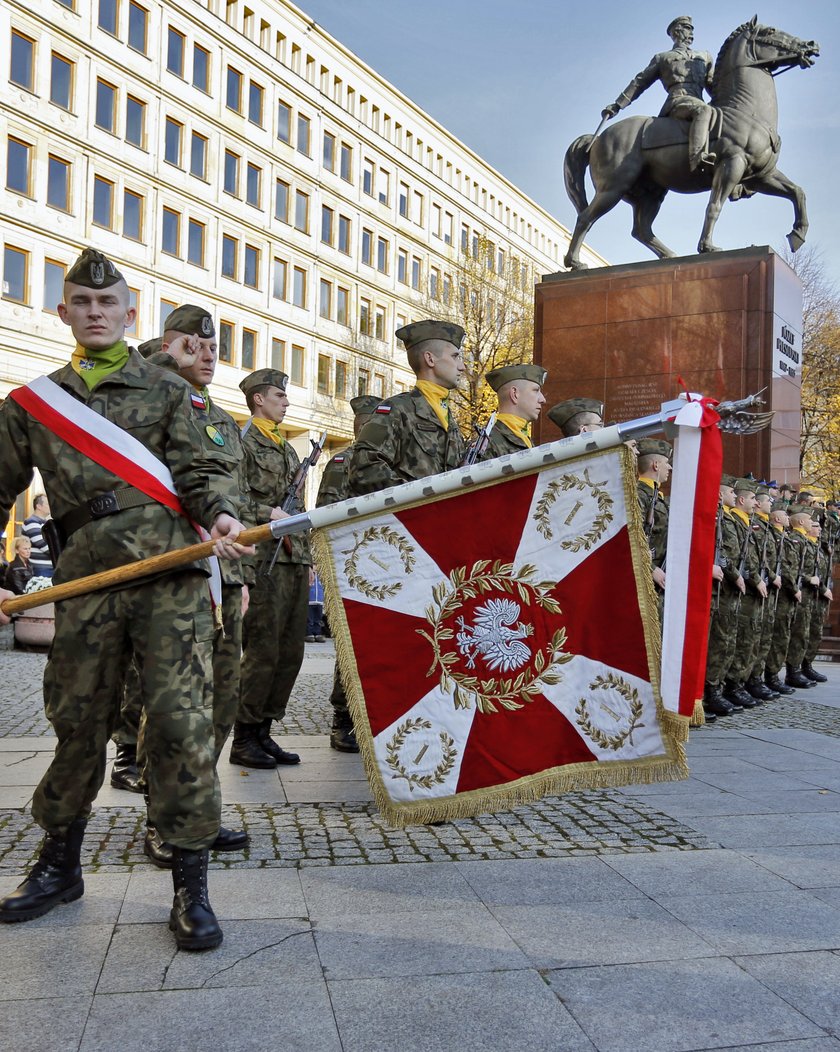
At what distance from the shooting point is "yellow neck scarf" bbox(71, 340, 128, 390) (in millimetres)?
3559

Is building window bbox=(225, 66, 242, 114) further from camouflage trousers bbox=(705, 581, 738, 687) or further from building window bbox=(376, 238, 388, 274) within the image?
camouflage trousers bbox=(705, 581, 738, 687)

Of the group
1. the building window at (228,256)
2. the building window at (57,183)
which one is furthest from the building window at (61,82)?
the building window at (228,256)

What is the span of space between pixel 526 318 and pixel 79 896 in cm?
3197

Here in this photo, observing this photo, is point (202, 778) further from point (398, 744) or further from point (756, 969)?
point (756, 969)

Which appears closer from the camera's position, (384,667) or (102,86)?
(384,667)

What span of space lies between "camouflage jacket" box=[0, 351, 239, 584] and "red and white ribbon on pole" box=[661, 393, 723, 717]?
151cm

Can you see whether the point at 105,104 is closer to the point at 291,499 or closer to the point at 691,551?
the point at 291,499

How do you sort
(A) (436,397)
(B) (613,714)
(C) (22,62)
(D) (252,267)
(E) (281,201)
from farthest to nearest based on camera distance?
(E) (281,201) < (D) (252,267) < (C) (22,62) < (A) (436,397) < (B) (613,714)

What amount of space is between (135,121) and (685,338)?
28.0 m

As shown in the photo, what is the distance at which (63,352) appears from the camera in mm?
30891

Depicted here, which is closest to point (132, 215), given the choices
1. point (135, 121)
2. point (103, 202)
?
point (103, 202)

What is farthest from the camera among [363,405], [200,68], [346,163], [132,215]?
[346,163]

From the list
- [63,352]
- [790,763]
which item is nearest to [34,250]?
[63,352]

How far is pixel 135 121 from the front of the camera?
114 feet
